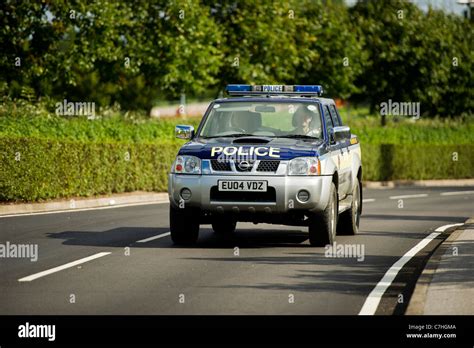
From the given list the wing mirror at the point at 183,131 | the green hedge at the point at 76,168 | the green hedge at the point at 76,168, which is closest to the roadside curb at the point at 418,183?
the green hedge at the point at 76,168

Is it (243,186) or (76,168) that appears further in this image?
(76,168)

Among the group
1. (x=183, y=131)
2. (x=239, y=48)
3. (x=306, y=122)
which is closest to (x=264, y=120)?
(x=306, y=122)

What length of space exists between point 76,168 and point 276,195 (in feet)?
40.3

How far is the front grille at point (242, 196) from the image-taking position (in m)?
15.1

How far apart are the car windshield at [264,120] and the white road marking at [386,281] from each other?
2.25 m

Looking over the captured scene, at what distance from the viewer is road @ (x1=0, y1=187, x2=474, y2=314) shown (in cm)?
1052

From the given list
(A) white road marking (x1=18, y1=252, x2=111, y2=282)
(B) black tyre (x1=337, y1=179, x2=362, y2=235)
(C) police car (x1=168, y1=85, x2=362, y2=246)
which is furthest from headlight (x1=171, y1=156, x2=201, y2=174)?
(B) black tyre (x1=337, y1=179, x2=362, y2=235)

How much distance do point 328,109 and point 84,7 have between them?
84.7 feet

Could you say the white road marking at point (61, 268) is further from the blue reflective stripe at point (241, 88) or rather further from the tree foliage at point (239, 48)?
the tree foliage at point (239, 48)

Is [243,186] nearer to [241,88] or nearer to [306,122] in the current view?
[306,122]

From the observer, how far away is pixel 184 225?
15805mm
